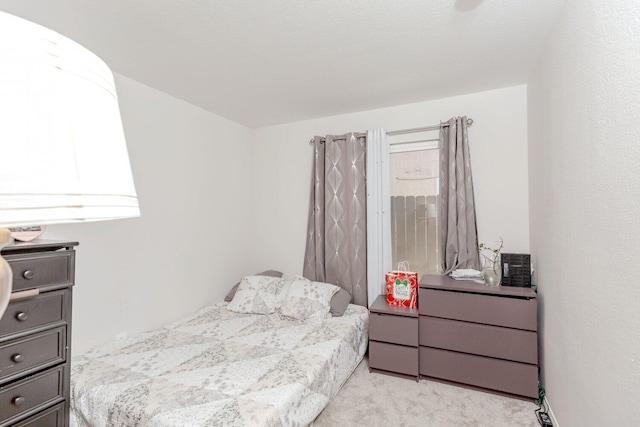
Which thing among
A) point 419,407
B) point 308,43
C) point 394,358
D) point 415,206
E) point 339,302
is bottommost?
point 419,407

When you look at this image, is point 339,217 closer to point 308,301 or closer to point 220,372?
point 308,301

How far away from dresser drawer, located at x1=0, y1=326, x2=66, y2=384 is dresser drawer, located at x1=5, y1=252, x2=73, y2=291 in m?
0.26

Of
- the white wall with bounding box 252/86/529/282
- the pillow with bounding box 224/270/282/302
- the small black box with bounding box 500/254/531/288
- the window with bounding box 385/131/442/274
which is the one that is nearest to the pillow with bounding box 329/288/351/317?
the window with bounding box 385/131/442/274

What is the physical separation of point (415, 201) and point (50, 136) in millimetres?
3101

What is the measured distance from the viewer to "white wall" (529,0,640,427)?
106cm

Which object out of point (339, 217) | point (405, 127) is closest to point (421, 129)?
point (405, 127)

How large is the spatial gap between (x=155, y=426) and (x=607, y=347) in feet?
6.46

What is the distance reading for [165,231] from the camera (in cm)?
279

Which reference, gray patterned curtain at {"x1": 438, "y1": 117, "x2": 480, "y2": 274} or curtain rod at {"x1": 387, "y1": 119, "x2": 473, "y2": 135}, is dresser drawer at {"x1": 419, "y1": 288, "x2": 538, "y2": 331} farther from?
curtain rod at {"x1": 387, "y1": 119, "x2": 473, "y2": 135}

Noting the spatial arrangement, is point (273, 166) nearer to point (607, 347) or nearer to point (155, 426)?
point (155, 426)

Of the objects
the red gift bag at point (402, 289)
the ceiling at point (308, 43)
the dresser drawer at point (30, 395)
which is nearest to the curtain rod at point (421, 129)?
the ceiling at point (308, 43)

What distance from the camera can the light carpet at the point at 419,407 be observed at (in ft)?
6.55

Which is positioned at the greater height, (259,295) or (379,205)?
(379,205)

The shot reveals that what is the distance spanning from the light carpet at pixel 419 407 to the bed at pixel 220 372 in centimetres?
13
